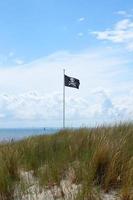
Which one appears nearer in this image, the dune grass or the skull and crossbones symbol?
the dune grass

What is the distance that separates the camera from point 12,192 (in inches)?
280

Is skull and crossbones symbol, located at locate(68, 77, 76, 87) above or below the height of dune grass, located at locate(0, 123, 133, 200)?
above

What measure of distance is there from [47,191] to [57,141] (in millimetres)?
3419

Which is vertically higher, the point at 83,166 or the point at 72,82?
the point at 72,82

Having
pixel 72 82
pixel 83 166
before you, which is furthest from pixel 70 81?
pixel 83 166

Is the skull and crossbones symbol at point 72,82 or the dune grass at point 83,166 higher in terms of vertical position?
the skull and crossbones symbol at point 72,82

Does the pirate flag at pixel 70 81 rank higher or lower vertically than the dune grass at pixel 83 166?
higher

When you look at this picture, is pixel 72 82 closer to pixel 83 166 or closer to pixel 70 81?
pixel 70 81

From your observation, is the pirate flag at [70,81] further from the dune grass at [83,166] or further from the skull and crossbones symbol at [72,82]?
the dune grass at [83,166]

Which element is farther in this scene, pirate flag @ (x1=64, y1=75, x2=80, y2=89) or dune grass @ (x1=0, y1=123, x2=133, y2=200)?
pirate flag @ (x1=64, y1=75, x2=80, y2=89)

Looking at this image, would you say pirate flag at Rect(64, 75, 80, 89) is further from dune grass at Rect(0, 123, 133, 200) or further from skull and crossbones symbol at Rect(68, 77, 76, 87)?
dune grass at Rect(0, 123, 133, 200)

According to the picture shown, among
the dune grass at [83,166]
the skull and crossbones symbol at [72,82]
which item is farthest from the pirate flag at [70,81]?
the dune grass at [83,166]

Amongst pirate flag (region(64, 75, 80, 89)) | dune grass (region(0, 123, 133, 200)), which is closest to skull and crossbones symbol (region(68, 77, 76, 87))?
pirate flag (region(64, 75, 80, 89))

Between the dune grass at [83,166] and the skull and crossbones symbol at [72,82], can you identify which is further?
the skull and crossbones symbol at [72,82]
